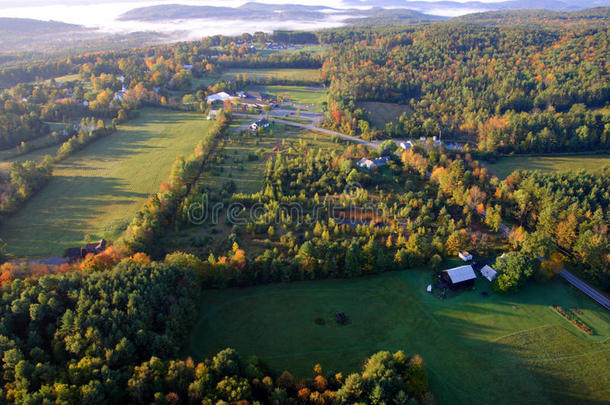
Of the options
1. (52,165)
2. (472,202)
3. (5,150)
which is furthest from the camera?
(5,150)

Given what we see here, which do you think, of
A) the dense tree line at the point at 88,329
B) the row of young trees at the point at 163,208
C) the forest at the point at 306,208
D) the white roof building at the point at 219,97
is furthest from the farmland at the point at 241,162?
the white roof building at the point at 219,97

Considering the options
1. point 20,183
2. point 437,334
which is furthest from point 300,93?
point 437,334

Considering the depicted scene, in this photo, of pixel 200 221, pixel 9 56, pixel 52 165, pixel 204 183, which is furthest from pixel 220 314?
→ pixel 9 56

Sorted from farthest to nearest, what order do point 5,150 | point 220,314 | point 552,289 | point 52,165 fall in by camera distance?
1. point 5,150
2. point 52,165
3. point 552,289
4. point 220,314

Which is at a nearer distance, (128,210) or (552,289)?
(552,289)

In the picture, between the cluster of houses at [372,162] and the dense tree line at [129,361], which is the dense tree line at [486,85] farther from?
the dense tree line at [129,361]

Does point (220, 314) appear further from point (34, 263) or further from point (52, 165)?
point (52, 165)
